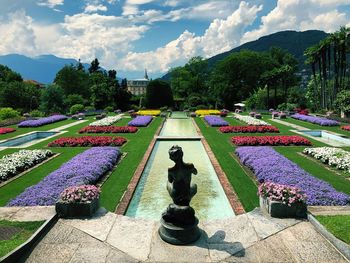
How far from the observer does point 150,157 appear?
1658 cm

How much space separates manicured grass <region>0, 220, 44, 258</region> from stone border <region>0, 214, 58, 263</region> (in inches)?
8.7

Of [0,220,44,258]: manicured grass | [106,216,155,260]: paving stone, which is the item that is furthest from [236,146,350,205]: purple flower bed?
[0,220,44,258]: manicured grass

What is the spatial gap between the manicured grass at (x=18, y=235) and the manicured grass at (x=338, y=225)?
22.7 feet

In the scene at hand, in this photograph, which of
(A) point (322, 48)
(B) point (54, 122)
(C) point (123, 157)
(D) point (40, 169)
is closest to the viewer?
(D) point (40, 169)

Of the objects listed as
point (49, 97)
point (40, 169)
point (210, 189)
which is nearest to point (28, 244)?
point (210, 189)

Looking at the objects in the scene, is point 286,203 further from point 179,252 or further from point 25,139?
point 25,139

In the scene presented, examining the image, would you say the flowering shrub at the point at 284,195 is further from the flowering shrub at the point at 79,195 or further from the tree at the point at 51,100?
the tree at the point at 51,100

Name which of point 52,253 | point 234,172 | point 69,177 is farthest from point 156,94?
point 52,253

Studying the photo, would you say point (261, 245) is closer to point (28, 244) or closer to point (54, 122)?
point (28, 244)

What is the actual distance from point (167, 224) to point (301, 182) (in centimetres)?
573

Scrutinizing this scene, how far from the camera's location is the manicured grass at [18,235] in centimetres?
657

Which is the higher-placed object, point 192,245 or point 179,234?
point 179,234

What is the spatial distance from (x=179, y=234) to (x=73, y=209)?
303cm

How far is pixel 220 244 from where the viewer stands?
7.00 m
